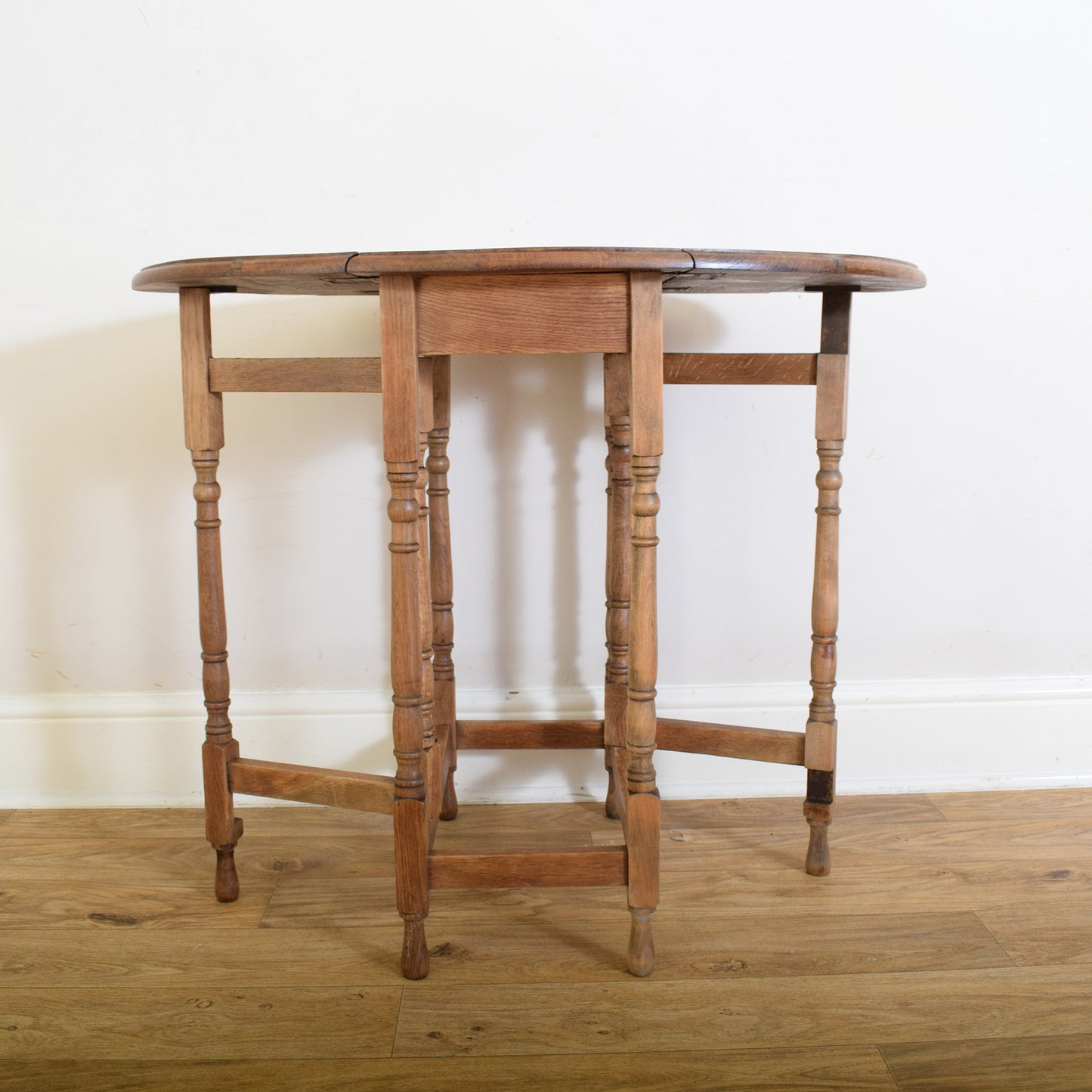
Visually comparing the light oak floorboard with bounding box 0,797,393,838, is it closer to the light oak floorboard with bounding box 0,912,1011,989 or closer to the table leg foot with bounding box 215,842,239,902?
the table leg foot with bounding box 215,842,239,902

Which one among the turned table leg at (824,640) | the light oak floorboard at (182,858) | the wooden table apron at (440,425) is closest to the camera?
the wooden table apron at (440,425)

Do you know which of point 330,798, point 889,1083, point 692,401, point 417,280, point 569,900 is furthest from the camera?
point 692,401

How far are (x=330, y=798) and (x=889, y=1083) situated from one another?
0.86 m

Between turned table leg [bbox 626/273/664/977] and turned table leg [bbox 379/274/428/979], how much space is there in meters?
0.29

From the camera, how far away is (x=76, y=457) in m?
2.04

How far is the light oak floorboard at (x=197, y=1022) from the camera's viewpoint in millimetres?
1300

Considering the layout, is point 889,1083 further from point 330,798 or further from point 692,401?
point 692,401

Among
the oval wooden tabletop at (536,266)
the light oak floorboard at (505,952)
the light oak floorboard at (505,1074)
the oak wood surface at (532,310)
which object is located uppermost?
the oval wooden tabletop at (536,266)

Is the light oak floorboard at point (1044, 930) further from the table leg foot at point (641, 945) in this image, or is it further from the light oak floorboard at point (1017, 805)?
the table leg foot at point (641, 945)

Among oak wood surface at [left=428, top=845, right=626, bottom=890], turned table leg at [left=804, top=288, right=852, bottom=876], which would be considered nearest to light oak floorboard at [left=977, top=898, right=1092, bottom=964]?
turned table leg at [left=804, top=288, right=852, bottom=876]

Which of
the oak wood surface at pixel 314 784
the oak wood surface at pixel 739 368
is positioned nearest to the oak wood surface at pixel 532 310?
the oak wood surface at pixel 739 368

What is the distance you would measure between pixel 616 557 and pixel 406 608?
1.90 feet

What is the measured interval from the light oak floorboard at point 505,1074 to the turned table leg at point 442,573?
0.68 metres

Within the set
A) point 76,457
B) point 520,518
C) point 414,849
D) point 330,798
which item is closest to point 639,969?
point 414,849
